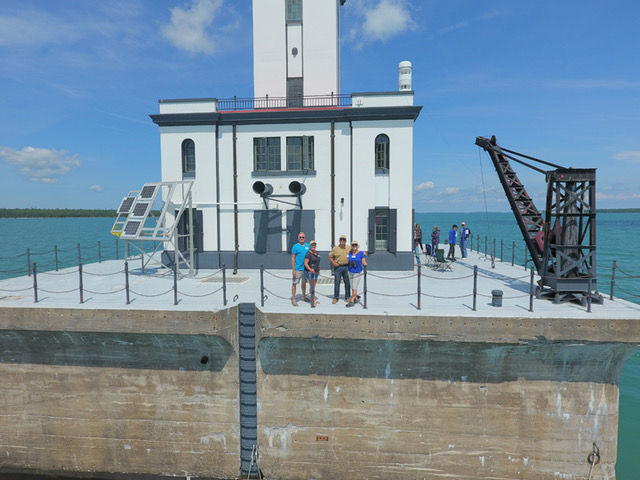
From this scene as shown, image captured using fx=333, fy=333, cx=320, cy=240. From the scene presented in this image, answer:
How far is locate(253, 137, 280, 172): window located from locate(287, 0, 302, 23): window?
7.26m

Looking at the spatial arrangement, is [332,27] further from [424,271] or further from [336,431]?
[336,431]

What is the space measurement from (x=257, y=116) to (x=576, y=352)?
43.0ft

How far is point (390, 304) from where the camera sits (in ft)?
29.0

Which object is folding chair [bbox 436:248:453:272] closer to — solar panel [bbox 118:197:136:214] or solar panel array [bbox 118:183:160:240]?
solar panel array [bbox 118:183:160:240]

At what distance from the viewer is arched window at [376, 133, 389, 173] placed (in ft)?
45.2

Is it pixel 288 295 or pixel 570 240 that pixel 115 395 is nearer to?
pixel 288 295

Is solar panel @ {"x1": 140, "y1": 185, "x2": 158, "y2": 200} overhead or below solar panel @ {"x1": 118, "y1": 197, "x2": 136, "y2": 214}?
overhead

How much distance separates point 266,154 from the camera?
14.2 meters

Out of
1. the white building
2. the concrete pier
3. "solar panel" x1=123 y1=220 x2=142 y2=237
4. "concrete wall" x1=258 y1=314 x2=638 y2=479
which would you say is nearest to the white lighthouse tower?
the white building

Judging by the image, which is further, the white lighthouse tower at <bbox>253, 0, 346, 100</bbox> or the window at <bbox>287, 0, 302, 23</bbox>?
the window at <bbox>287, 0, 302, 23</bbox>

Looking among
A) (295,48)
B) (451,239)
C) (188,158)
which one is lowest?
(451,239)

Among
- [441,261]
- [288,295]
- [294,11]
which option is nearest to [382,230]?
[441,261]

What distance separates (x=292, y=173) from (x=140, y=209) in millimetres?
6179

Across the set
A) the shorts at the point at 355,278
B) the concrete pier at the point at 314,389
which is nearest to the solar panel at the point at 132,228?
the concrete pier at the point at 314,389
